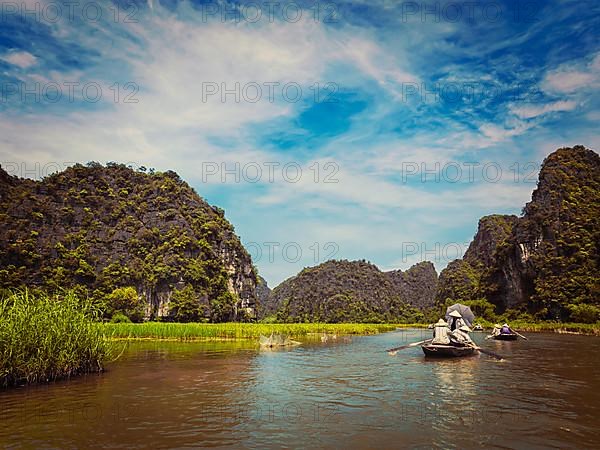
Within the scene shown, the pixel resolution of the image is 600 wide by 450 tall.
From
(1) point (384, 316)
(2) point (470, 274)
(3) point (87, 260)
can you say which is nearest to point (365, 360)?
(3) point (87, 260)

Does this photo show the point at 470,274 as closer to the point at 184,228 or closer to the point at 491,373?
the point at 184,228

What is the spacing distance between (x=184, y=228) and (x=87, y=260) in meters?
14.7

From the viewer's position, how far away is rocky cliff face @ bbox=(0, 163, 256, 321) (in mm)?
58969

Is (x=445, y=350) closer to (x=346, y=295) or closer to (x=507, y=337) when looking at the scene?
(x=507, y=337)

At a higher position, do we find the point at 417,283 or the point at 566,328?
the point at 417,283

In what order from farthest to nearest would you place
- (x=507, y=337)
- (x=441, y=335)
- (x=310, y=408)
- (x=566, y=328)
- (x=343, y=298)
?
(x=343, y=298), (x=566, y=328), (x=507, y=337), (x=441, y=335), (x=310, y=408)

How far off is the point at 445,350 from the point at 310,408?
32.8 feet

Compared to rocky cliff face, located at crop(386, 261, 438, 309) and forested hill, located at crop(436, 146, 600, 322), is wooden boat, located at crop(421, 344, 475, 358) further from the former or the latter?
rocky cliff face, located at crop(386, 261, 438, 309)

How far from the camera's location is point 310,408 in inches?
373

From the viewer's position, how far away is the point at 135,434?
7352mm

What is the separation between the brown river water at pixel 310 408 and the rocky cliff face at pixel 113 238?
5029 cm

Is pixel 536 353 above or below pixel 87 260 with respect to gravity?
below

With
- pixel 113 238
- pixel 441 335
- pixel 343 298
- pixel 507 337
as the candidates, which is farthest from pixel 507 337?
pixel 343 298

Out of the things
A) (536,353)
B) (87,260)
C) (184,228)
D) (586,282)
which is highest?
(184,228)
